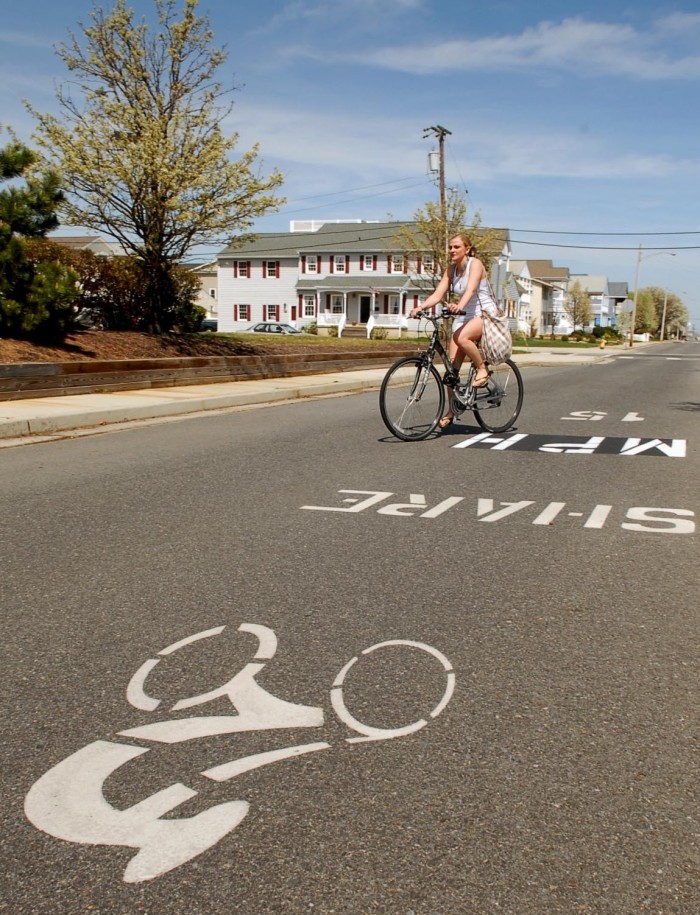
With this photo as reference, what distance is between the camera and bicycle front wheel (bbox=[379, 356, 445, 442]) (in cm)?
895

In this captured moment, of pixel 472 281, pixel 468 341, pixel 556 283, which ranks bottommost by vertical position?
pixel 468 341

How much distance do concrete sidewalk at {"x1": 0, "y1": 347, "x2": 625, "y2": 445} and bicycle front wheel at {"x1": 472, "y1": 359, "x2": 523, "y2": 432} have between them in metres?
4.43

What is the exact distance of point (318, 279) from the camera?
62.2 m

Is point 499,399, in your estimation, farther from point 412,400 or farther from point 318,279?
point 318,279

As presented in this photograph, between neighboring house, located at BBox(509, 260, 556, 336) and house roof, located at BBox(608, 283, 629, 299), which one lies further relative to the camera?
house roof, located at BBox(608, 283, 629, 299)

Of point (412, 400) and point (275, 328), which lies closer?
point (412, 400)

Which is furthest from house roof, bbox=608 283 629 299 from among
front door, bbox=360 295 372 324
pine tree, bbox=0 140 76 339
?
pine tree, bbox=0 140 76 339

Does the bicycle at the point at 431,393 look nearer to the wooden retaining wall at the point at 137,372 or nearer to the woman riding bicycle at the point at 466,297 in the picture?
the woman riding bicycle at the point at 466,297

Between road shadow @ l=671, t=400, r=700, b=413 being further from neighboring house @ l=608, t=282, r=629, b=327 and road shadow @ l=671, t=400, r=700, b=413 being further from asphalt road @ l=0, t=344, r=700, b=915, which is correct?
neighboring house @ l=608, t=282, r=629, b=327

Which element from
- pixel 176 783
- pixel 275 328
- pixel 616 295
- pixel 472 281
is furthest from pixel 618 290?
pixel 176 783

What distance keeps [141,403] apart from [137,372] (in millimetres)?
2400

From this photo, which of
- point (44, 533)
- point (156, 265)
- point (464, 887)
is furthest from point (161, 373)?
point (464, 887)

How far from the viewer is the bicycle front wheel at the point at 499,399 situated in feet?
31.3

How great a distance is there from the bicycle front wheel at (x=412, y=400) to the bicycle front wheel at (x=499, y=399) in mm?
508
